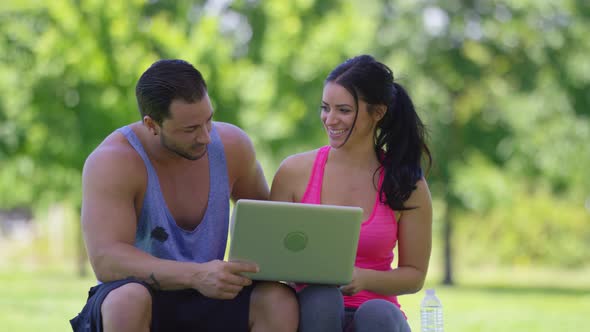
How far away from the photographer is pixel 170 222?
3.00 m

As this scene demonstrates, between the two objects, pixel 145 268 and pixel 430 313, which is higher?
pixel 145 268

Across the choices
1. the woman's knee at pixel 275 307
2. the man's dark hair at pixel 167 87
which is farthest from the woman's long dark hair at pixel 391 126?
the woman's knee at pixel 275 307

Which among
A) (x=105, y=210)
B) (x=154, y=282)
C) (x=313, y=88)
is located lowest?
(x=154, y=282)

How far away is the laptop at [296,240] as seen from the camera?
2680 millimetres

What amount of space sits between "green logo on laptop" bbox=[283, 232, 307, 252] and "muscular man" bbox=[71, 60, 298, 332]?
0.13m

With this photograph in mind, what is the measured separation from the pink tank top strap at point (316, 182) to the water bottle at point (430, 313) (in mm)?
594

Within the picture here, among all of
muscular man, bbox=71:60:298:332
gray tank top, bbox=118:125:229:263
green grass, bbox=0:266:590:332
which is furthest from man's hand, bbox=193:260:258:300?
green grass, bbox=0:266:590:332

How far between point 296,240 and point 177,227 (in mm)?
476

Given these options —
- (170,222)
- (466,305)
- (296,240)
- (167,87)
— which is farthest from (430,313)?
(466,305)

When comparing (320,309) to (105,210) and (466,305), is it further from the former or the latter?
(466,305)

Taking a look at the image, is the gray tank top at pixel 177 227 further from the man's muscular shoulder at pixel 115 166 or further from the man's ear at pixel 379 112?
the man's ear at pixel 379 112

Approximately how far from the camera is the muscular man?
2.72 meters

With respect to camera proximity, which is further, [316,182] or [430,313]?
[430,313]

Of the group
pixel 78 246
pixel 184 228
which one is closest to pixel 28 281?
pixel 78 246
